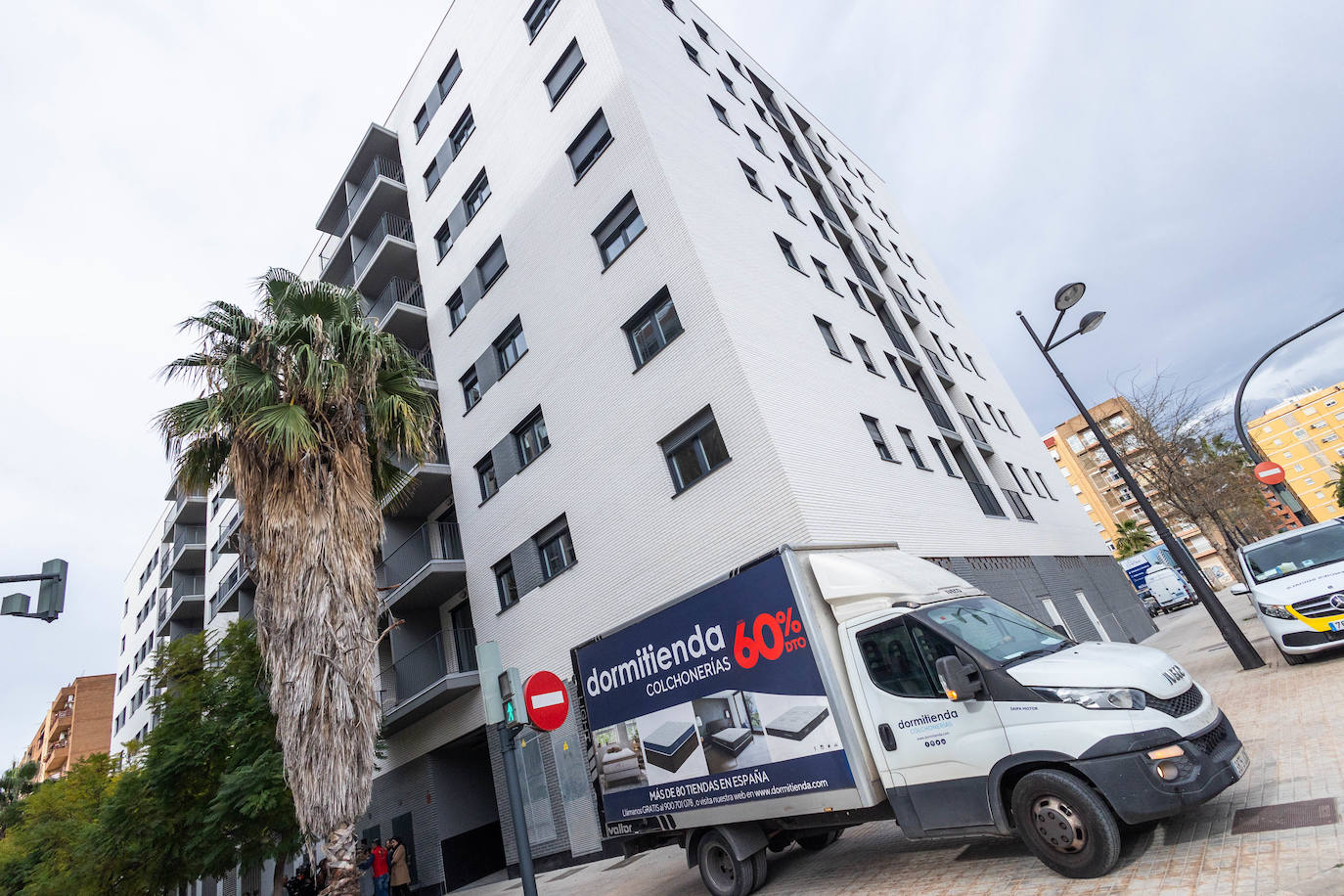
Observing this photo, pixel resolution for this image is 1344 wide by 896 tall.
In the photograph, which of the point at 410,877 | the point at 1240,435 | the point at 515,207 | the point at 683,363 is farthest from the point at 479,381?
the point at 1240,435

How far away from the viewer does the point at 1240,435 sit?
1681 cm

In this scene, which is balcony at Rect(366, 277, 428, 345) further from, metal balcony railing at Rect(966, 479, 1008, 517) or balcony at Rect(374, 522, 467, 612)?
metal balcony railing at Rect(966, 479, 1008, 517)

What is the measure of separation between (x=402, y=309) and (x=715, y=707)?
17.6 meters

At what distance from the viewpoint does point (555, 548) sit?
578 inches

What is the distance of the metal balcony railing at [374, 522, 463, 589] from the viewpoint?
59.5 feet

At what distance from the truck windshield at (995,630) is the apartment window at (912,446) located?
962cm

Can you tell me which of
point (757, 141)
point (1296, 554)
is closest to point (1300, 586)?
point (1296, 554)

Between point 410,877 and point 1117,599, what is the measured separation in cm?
2368

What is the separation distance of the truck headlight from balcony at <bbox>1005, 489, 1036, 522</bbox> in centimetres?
1630

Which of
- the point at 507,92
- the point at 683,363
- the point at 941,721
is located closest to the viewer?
the point at 941,721

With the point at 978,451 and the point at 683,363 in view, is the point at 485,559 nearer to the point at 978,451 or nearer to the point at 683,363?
the point at 683,363

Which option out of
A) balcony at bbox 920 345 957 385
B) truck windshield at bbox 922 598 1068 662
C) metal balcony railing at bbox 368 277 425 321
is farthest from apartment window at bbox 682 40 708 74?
truck windshield at bbox 922 598 1068 662

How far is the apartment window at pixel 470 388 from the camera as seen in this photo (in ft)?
60.0

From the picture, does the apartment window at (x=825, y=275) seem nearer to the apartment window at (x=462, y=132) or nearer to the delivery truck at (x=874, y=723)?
the apartment window at (x=462, y=132)
